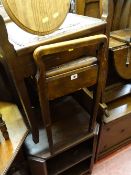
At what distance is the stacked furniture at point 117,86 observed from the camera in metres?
1.26

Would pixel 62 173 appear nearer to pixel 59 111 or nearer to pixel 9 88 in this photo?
pixel 59 111

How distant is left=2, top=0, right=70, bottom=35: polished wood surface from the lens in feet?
2.28

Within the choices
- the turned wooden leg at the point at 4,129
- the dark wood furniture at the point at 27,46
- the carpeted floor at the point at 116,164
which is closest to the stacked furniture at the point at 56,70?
the dark wood furniture at the point at 27,46

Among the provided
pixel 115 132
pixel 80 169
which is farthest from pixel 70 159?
pixel 115 132

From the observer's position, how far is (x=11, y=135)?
0.96 meters

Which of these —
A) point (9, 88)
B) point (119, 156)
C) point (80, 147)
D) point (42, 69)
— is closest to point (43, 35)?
point (42, 69)

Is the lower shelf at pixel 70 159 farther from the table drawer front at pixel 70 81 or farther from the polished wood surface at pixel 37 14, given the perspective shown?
the polished wood surface at pixel 37 14

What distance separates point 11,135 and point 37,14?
599mm

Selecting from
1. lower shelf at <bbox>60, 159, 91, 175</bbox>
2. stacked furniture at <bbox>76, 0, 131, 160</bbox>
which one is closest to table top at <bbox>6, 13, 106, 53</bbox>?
stacked furniture at <bbox>76, 0, 131, 160</bbox>

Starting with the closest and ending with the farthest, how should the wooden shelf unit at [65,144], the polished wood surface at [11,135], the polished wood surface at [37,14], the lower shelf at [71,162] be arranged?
the polished wood surface at [37,14], the polished wood surface at [11,135], the wooden shelf unit at [65,144], the lower shelf at [71,162]

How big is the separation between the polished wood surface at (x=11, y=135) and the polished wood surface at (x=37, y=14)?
0.51 m

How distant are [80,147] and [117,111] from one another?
0.37 m

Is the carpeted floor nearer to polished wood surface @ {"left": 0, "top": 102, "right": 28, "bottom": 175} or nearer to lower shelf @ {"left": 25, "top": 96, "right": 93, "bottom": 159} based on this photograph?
lower shelf @ {"left": 25, "top": 96, "right": 93, "bottom": 159}

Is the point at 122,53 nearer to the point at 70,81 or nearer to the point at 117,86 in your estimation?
the point at 117,86
